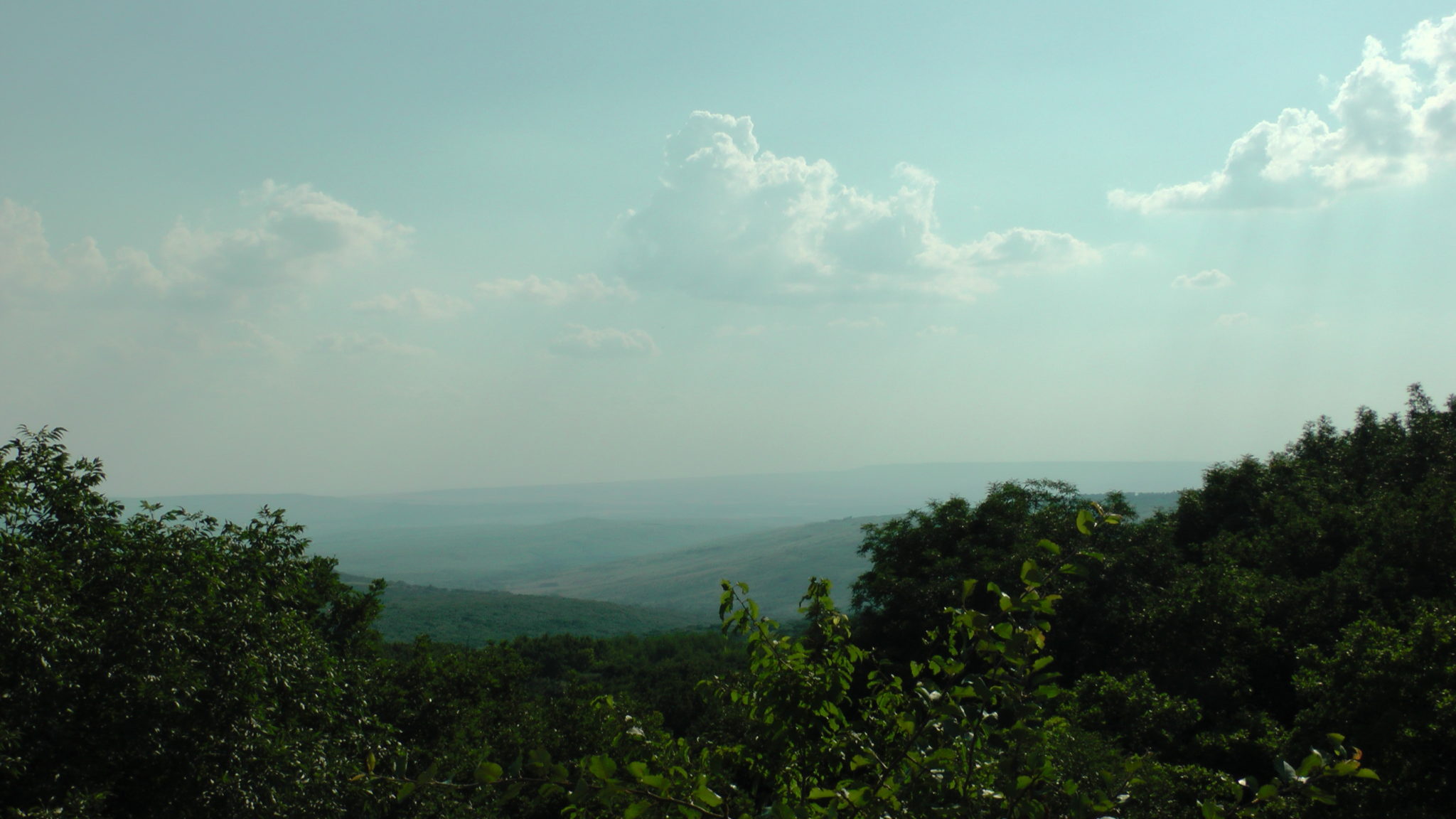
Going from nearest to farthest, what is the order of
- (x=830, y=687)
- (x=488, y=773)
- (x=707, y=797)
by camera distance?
(x=488, y=773)
(x=707, y=797)
(x=830, y=687)

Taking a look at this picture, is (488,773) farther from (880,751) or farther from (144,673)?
(144,673)

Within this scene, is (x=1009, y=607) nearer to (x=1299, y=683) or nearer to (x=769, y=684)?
(x=769, y=684)

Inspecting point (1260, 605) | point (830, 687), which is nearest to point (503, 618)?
point (1260, 605)

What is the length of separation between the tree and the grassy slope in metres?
121

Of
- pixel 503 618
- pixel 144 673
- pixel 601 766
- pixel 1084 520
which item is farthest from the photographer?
pixel 503 618

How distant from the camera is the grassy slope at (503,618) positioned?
14262cm

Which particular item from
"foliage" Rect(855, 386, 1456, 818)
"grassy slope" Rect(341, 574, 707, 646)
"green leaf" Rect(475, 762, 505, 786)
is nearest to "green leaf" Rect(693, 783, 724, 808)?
"green leaf" Rect(475, 762, 505, 786)

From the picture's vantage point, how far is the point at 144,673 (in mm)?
12219

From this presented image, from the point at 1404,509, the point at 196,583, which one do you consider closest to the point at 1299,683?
the point at 1404,509

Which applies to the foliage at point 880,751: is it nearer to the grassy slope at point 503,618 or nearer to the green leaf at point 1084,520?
the green leaf at point 1084,520

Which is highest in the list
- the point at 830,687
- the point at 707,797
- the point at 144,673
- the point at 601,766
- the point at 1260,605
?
the point at 601,766

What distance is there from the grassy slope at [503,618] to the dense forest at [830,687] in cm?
11487

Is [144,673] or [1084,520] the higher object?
[1084,520]

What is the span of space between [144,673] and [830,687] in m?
11.9
